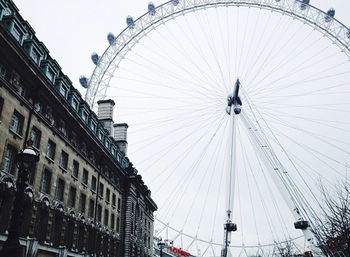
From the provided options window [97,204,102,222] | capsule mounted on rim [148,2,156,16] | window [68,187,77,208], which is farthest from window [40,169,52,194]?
capsule mounted on rim [148,2,156,16]

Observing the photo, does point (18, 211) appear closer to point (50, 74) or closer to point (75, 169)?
point (50, 74)

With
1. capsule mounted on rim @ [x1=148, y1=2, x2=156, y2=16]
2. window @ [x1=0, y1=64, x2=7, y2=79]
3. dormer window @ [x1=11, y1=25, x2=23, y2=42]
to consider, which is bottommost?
window @ [x1=0, y1=64, x2=7, y2=79]

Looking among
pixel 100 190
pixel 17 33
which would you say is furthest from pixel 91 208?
pixel 17 33

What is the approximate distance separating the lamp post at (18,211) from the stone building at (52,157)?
12.2 meters

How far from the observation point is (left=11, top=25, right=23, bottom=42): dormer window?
28.2 m

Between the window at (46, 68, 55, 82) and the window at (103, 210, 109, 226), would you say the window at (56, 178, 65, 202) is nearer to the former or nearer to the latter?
the window at (46, 68, 55, 82)

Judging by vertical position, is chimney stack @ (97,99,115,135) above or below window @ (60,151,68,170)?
above

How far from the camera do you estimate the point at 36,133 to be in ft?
101

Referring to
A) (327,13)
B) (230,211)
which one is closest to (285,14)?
(327,13)

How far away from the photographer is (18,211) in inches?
516

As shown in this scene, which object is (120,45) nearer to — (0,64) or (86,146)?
(86,146)

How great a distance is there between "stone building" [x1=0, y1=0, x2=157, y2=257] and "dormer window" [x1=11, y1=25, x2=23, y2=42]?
36 mm

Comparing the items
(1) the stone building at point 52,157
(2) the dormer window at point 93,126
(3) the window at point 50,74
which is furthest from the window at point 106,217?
(3) the window at point 50,74

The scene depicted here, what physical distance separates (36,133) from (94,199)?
568 inches
